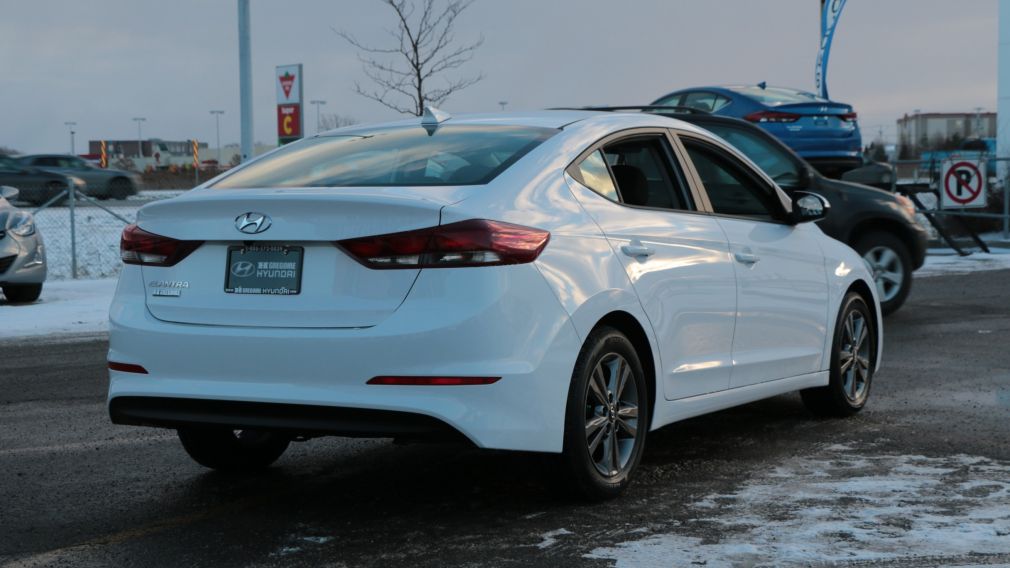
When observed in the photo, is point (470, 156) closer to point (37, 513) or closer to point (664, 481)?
point (664, 481)

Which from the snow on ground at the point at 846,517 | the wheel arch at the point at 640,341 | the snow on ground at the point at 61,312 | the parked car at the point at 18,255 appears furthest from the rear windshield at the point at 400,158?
the parked car at the point at 18,255

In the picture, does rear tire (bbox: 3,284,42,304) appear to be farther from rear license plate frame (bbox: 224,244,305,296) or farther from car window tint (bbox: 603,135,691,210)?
rear license plate frame (bbox: 224,244,305,296)

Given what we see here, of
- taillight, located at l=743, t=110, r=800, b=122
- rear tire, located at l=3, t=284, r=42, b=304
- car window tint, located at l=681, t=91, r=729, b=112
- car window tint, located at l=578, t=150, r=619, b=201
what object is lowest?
rear tire, located at l=3, t=284, r=42, b=304

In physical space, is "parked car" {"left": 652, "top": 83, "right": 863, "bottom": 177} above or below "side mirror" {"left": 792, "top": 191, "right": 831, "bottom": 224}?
above

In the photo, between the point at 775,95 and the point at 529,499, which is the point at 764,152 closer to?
the point at 775,95

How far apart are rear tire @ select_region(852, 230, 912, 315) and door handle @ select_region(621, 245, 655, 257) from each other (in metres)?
7.67

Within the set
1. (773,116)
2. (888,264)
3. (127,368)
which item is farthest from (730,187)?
(773,116)

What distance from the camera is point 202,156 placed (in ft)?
443

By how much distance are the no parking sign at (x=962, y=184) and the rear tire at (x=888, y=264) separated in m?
9.45

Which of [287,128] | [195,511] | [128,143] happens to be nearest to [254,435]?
[195,511]

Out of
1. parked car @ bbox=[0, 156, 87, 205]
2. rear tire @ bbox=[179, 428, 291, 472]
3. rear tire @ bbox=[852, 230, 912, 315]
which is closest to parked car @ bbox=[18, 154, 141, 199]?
parked car @ bbox=[0, 156, 87, 205]

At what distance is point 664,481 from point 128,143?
16549 cm

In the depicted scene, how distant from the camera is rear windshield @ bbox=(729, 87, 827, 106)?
17859mm

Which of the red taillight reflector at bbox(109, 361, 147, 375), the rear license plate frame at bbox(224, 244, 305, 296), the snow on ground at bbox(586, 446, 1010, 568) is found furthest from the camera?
the red taillight reflector at bbox(109, 361, 147, 375)
